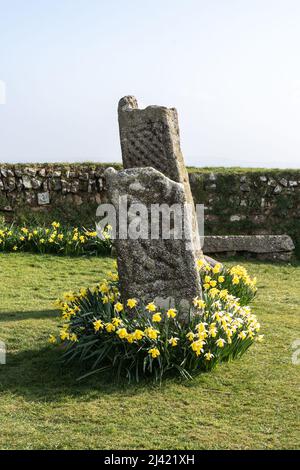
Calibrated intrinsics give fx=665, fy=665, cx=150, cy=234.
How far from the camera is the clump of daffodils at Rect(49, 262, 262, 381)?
20.4ft

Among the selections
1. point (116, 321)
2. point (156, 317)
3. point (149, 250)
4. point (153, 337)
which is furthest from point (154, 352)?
point (149, 250)

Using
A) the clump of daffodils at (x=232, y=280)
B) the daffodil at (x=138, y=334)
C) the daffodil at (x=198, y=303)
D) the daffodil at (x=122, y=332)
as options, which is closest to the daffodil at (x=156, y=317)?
the daffodil at (x=138, y=334)

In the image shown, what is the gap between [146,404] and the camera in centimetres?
577

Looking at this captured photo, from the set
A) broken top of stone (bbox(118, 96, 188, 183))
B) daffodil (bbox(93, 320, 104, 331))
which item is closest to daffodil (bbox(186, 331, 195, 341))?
daffodil (bbox(93, 320, 104, 331))

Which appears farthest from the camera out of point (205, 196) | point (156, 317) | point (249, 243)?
Result: point (205, 196)

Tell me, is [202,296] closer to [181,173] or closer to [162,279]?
[162,279]

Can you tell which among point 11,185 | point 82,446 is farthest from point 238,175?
point 82,446

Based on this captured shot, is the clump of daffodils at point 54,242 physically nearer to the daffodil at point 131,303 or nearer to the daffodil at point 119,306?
the daffodil at point 119,306

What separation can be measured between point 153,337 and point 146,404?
0.61 metres

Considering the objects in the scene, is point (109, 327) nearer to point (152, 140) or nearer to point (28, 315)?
point (28, 315)

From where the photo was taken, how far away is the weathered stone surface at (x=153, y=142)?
346 inches

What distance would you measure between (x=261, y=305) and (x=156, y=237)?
128 inches

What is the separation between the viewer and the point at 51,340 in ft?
22.6

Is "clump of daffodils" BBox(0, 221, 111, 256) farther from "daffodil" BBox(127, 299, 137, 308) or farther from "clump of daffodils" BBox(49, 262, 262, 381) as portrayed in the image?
"daffodil" BBox(127, 299, 137, 308)
